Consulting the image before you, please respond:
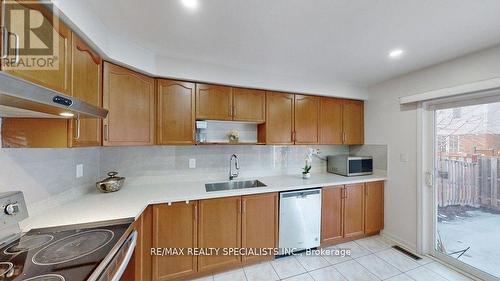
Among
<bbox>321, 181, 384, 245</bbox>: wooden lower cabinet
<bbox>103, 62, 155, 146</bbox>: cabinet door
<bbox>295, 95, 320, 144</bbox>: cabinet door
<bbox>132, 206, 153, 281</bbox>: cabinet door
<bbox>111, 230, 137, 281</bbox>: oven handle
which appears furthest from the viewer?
<bbox>295, 95, 320, 144</bbox>: cabinet door

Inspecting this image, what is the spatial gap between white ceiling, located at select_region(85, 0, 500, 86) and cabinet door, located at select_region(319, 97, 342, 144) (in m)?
0.77

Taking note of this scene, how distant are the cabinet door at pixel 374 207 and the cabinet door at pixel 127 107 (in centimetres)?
289

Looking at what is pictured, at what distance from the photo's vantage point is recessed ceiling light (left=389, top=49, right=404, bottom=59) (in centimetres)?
187

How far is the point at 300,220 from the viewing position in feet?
7.39

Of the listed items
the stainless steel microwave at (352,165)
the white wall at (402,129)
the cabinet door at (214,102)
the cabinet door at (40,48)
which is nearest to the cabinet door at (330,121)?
the stainless steel microwave at (352,165)

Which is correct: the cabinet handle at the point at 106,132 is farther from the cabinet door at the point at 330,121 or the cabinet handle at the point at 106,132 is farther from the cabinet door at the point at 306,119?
the cabinet door at the point at 330,121

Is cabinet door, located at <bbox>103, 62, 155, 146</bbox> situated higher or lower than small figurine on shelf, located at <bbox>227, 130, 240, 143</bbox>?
higher

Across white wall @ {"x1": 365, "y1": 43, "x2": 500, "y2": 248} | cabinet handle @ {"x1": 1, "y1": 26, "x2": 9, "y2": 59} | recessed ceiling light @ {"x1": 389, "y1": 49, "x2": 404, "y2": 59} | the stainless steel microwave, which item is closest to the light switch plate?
cabinet handle @ {"x1": 1, "y1": 26, "x2": 9, "y2": 59}

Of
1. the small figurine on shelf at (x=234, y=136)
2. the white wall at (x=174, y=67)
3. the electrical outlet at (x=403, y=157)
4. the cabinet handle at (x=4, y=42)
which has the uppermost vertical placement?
the white wall at (x=174, y=67)

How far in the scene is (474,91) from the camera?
1842mm

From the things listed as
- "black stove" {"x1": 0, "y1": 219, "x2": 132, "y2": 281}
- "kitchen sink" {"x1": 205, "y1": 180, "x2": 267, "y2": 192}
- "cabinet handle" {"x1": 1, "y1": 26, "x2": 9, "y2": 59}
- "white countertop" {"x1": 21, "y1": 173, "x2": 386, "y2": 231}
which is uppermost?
"cabinet handle" {"x1": 1, "y1": 26, "x2": 9, "y2": 59}

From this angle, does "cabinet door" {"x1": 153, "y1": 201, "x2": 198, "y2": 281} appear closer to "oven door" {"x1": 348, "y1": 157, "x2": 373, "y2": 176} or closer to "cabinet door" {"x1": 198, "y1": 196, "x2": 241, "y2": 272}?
"cabinet door" {"x1": 198, "y1": 196, "x2": 241, "y2": 272}

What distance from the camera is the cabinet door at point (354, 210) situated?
8.36 feet

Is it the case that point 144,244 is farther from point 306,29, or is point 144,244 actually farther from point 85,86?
point 306,29
